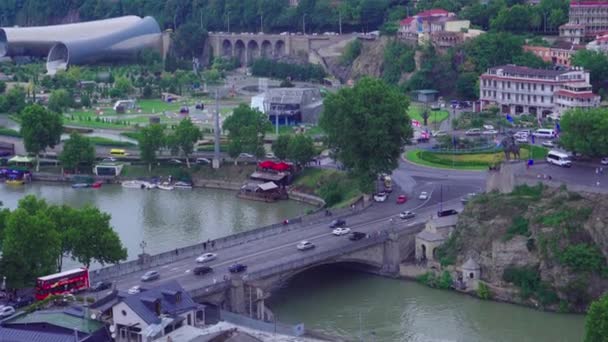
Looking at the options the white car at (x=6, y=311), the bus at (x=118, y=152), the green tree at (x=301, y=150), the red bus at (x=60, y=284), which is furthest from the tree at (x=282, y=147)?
the white car at (x=6, y=311)

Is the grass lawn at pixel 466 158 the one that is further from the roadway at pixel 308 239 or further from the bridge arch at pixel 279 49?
the bridge arch at pixel 279 49

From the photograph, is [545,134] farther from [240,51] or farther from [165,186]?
[240,51]

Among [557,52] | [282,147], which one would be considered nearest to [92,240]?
[282,147]

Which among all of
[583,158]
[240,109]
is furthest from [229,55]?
[583,158]

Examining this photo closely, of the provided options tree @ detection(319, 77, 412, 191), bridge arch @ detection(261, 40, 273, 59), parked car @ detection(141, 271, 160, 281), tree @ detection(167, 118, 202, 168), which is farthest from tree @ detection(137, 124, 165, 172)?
bridge arch @ detection(261, 40, 273, 59)

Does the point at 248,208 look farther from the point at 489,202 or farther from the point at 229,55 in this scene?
the point at 229,55

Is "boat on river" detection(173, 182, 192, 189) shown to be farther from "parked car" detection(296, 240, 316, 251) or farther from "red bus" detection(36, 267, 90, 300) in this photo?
"red bus" detection(36, 267, 90, 300)
